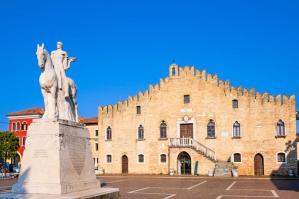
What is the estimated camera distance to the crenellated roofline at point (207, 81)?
4150cm

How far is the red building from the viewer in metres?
62.0

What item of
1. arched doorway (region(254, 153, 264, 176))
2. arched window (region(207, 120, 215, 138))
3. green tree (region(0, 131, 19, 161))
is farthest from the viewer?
green tree (region(0, 131, 19, 161))

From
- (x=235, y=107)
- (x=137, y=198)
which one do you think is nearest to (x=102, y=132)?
(x=235, y=107)

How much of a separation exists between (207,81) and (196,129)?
17.9 ft

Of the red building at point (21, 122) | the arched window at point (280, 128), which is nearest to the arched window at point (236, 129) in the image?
the arched window at point (280, 128)

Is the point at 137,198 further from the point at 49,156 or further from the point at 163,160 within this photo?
the point at 163,160

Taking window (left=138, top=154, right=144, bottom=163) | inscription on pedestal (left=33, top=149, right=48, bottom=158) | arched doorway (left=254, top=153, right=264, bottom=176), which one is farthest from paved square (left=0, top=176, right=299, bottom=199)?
window (left=138, top=154, right=144, bottom=163)

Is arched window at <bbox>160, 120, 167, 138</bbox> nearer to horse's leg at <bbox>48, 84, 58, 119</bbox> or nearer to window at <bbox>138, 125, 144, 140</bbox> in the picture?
window at <bbox>138, 125, 144, 140</bbox>

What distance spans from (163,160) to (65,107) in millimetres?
32530

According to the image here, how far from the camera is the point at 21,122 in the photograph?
62.9 metres

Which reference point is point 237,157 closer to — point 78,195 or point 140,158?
point 140,158

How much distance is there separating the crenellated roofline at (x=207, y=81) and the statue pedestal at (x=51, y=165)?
32241 millimetres

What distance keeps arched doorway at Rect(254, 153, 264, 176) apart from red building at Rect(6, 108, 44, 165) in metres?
34.6

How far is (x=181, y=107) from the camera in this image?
148ft
